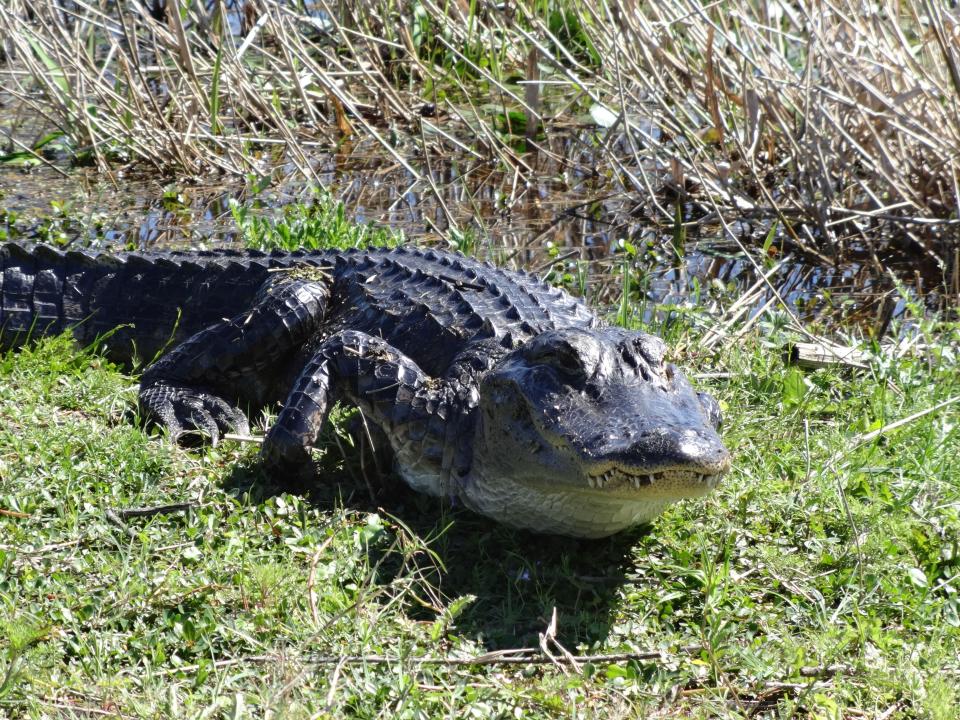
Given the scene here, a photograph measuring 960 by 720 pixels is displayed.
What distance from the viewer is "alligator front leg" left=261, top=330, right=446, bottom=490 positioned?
362cm

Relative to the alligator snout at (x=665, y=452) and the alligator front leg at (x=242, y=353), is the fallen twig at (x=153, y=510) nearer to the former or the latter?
the alligator front leg at (x=242, y=353)

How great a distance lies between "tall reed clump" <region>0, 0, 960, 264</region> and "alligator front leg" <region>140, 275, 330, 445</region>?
5.24 feet

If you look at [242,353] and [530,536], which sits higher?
[530,536]

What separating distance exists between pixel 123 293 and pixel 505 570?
2.59 metres

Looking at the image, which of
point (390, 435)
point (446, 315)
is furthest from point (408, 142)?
point (390, 435)

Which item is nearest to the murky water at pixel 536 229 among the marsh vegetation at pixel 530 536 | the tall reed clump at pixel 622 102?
the marsh vegetation at pixel 530 536

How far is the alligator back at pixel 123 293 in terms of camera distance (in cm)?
480

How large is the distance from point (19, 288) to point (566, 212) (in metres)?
3.51

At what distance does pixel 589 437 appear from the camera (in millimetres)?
2908

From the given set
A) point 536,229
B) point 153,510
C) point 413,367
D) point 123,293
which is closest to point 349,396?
point 413,367

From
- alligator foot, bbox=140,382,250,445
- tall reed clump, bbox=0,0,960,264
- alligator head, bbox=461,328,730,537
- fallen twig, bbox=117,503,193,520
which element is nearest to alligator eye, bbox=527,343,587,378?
alligator head, bbox=461,328,730,537

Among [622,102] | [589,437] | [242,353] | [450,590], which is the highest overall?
[622,102]

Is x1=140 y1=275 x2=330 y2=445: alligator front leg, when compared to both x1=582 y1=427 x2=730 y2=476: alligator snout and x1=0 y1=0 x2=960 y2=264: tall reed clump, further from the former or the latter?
x1=582 y1=427 x2=730 y2=476: alligator snout

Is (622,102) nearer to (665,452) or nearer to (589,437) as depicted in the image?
(589,437)
